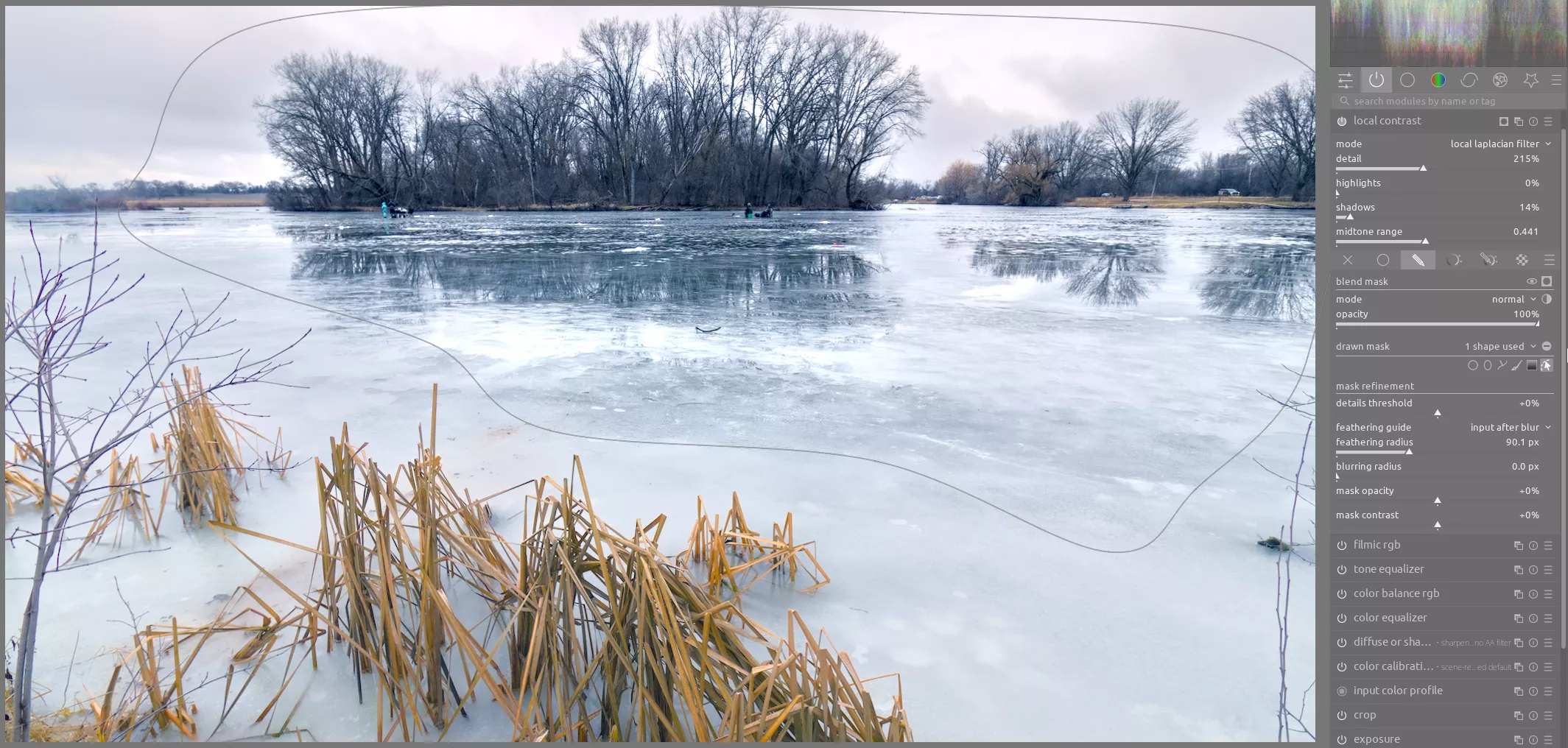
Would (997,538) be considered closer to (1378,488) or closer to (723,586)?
(723,586)

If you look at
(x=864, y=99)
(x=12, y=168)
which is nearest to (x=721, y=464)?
(x=12, y=168)

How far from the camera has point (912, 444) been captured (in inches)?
141

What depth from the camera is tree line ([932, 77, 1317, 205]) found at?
4.16 m

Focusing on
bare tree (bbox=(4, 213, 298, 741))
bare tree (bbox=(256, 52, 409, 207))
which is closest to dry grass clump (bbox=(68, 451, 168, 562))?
Result: bare tree (bbox=(4, 213, 298, 741))

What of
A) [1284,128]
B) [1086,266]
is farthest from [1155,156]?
[1086,266]

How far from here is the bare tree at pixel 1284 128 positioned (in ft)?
11.8

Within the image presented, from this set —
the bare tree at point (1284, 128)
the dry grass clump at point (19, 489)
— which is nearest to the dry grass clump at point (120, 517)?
the dry grass clump at point (19, 489)

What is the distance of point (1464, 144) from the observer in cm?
183

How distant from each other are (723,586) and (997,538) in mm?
988

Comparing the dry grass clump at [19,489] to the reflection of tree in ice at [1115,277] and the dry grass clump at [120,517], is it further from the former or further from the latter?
the reflection of tree in ice at [1115,277]

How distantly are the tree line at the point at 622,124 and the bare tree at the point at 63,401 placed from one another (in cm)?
179

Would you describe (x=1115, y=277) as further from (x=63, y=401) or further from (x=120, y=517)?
(x=63, y=401)

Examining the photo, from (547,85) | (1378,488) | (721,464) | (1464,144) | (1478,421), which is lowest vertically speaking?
(721,464)

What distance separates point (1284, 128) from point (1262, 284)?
17.0 feet
